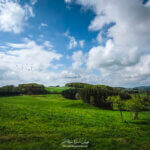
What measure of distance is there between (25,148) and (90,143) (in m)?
6.80

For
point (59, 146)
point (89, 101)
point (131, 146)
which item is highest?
point (59, 146)

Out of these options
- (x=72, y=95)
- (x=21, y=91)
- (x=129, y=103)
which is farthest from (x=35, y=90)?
(x=129, y=103)

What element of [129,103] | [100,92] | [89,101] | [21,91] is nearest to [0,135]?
[129,103]

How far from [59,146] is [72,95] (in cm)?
10547

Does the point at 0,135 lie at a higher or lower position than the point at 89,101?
higher

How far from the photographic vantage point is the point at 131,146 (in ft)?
35.2

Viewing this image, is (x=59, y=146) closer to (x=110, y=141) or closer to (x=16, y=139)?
(x=16, y=139)

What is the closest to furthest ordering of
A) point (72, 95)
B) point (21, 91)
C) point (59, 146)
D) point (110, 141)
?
point (59, 146), point (110, 141), point (72, 95), point (21, 91)

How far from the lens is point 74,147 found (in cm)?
998

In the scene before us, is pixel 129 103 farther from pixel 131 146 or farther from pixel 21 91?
pixel 21 91

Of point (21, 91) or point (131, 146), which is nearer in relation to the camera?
point (131, 146)

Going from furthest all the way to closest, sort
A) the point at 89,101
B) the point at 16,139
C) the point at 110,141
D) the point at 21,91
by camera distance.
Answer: the point at 21,91, the point at 89,101, the point at 110,141, the point at 16,139

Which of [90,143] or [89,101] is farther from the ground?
[90,143]

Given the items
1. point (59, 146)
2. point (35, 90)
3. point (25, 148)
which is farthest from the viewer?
point (35, 90)
